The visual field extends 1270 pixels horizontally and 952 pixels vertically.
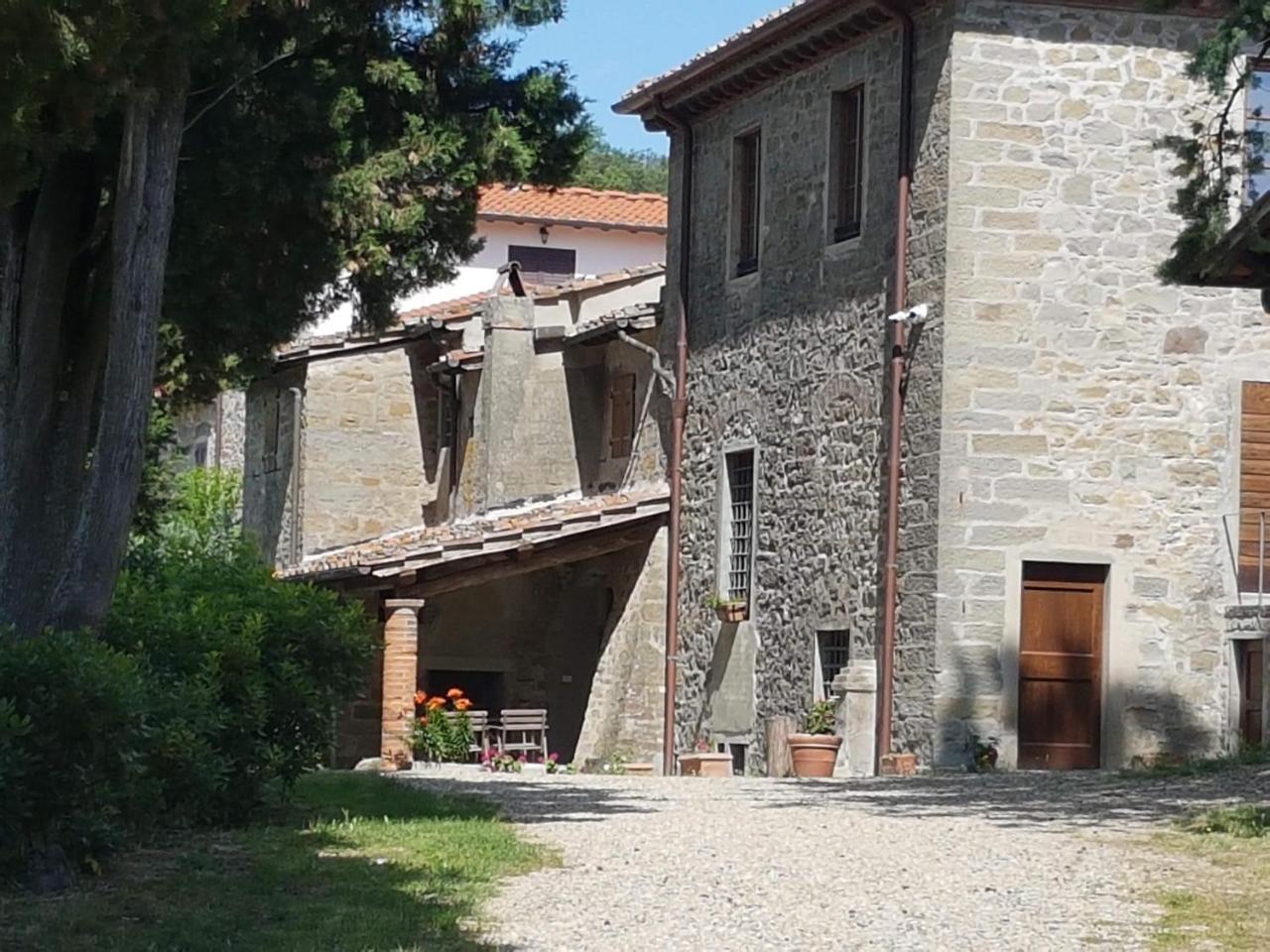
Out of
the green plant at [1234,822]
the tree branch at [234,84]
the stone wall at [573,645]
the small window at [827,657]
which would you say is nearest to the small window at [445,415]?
the stone wall at [573,645]

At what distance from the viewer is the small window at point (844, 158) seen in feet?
75.7

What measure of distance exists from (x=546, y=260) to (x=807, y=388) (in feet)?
63.7

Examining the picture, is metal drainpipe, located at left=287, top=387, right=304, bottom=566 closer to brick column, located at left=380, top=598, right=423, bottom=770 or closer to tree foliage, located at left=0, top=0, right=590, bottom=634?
brick column, located at left=380, top=598, right=423, bottom=770

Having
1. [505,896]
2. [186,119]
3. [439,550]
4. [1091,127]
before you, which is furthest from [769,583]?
[505,896]

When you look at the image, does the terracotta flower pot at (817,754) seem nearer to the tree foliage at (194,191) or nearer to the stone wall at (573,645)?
the stone wall at (573,645)

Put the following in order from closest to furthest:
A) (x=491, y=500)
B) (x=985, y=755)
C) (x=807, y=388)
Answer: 1. (x=985, y=755)
2. (x=807, y=388)
3. (x=491, y=500)

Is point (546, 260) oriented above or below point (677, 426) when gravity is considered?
above

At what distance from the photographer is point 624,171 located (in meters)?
65.1

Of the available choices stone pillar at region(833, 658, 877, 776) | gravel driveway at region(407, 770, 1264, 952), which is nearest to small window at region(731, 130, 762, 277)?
stone pillar at region(833, 658, 877, 776)

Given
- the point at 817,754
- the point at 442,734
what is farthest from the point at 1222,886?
the point at 442,734

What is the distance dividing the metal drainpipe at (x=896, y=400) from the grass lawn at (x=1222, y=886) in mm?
8026

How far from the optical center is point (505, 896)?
33.3ft

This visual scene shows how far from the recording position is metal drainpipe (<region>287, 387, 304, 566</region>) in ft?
103

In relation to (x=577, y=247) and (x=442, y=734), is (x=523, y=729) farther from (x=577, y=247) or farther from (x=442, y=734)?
(x=577, y=247)
